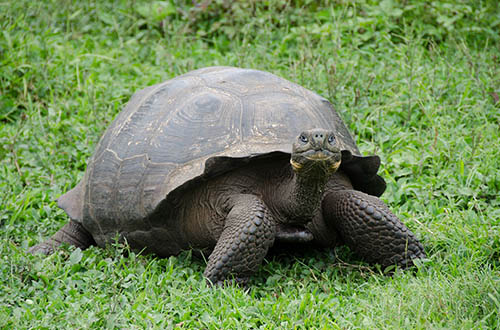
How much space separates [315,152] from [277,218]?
0.65 m

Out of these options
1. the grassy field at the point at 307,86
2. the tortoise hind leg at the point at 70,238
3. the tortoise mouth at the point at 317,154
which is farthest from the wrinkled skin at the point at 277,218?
the tortoise hind leg at the point at 70,238

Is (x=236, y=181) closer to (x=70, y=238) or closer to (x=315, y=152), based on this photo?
(x=315, y=152)

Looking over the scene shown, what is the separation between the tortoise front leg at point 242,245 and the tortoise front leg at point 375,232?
44cm

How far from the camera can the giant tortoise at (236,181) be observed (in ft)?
11.5

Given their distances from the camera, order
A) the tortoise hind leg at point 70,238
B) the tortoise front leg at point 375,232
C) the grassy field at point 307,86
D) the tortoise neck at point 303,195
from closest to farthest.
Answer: the grassy field at point 307,86
the tortoise neck at point 303,195
the tortoise front leg at point 375,232
the tortoise hind leg at point 70,238

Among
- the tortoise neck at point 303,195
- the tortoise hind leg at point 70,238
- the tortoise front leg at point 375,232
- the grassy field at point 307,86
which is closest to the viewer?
the grassy field at point 307,86

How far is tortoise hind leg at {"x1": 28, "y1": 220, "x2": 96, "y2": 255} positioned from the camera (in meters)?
4.37

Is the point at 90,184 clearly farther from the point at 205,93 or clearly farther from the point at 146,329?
the point at 146,329

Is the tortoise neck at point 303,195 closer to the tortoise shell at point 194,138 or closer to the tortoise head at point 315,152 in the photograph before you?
the tortoise head at point 315,152

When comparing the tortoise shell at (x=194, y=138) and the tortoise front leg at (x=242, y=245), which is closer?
the tortoise front leg at (x=242, y=245)

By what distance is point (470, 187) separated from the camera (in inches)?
184

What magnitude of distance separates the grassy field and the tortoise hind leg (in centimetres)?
14

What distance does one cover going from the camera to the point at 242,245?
3449 millimetres

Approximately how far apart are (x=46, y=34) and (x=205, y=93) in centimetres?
372
